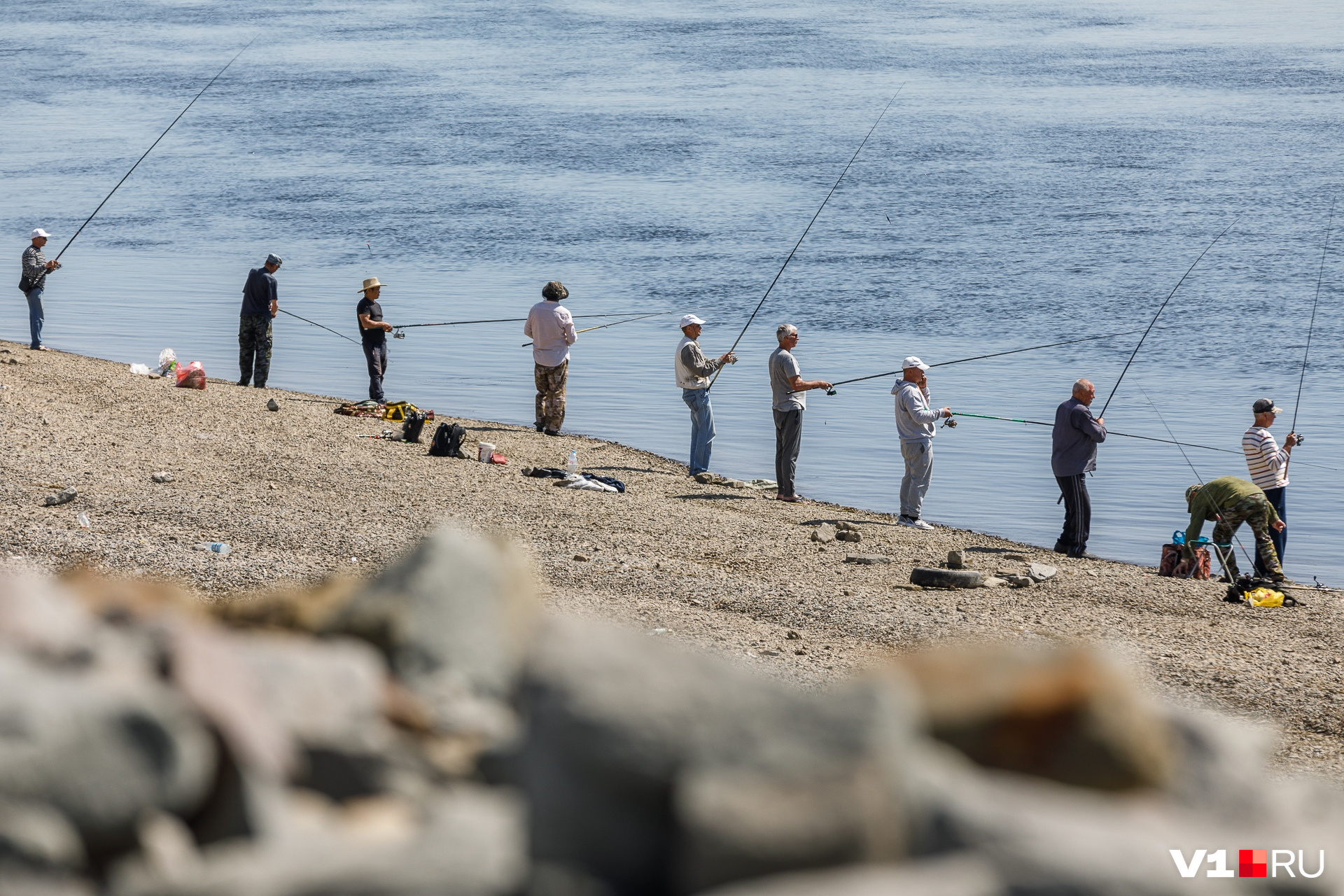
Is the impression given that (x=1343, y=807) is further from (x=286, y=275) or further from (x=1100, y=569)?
(x=286, y=275)

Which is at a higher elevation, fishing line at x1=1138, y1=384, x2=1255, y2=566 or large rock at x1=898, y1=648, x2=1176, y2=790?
large rock at x1=898, y1=648, x2=1176, y2=790

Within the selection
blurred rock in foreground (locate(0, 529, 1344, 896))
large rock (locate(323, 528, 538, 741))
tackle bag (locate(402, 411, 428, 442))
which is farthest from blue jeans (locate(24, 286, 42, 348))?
blurred rock in foreground (locate(0, 529, 1344, 896))

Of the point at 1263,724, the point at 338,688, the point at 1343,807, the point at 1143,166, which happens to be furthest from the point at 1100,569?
the point at 1143,166

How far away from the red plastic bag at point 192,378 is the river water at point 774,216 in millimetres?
3190

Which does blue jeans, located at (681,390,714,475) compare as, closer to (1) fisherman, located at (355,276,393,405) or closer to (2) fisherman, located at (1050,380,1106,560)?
(2) fisherman, located at (1050,380,1106,560)

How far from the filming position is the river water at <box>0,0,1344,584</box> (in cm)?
1798

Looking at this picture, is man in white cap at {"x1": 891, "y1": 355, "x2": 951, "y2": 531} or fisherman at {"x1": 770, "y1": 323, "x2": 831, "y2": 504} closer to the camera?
man in white cap at {"x1": 891, "y1": 355, "x2": 951, "y2": 531}

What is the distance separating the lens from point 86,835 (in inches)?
101

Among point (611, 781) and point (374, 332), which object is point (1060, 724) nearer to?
point (611, 781)

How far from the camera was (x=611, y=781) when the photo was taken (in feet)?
8.30

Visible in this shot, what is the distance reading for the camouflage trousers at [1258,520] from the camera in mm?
11242

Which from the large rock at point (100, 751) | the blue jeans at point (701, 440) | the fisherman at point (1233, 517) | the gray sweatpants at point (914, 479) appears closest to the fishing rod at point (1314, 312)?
the fisherman at point (1233, 517)

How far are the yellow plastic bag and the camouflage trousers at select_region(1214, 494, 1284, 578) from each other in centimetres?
88

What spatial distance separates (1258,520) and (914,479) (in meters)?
3.22
